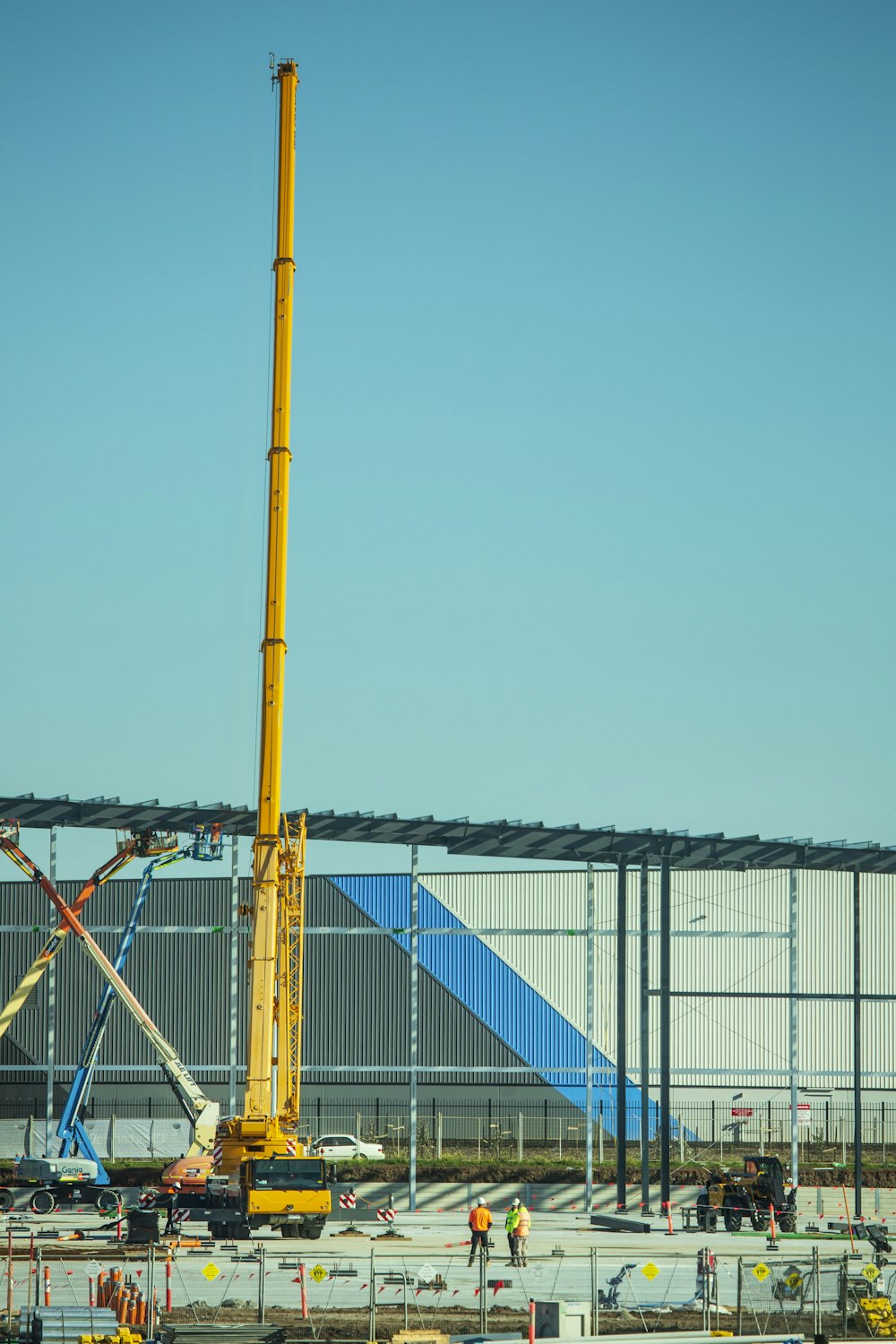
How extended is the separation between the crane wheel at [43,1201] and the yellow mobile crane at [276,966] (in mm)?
5730

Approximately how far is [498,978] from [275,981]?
2174 cm

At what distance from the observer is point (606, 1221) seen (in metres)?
43.0

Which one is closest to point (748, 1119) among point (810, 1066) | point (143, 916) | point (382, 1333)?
point (810, 1066)

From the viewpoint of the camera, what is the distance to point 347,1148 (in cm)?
5534

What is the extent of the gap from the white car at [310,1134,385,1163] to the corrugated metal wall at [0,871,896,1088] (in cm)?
462

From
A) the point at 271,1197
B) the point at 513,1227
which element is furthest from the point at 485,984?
the point at 513,1227

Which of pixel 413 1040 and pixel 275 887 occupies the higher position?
pixel 275 887

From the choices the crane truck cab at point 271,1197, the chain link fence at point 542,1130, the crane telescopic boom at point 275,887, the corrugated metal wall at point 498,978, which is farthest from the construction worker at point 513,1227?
the corrugated metal wall at point 498,978

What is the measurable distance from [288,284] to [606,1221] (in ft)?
78.7

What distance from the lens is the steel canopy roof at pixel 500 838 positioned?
4603 centimetres

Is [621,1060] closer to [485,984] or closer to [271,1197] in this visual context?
[271,1197]

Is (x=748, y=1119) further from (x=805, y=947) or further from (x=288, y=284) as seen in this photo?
(x=288, y=284)

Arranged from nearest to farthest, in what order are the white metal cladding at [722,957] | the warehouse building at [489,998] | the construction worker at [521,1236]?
the construction worker at [521,1236] < the warehouse building at [489,998] < the white metal cladding at [722,957]

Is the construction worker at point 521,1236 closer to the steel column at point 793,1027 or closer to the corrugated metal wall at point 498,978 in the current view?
the steel column at point 793,1027
